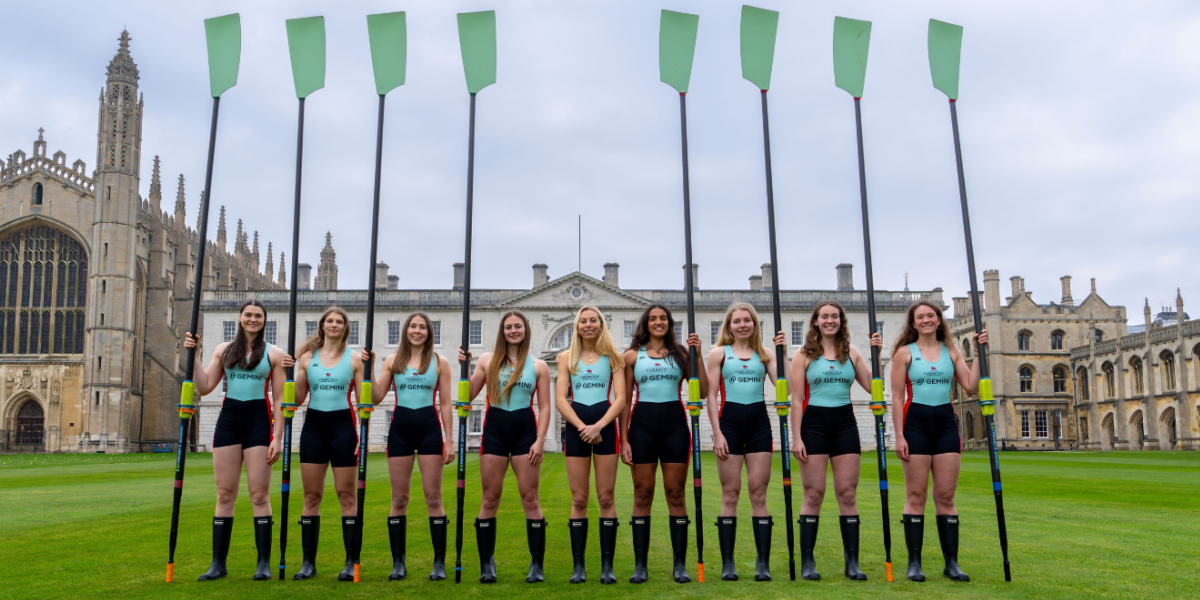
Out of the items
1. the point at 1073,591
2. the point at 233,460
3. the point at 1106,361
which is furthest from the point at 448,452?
the point at 1106,361

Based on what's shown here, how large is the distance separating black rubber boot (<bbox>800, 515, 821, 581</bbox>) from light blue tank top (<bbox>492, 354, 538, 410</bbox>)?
237 cm

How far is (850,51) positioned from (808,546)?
472 centimetres

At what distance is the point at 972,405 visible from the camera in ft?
223

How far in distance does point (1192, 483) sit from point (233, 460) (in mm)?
19415

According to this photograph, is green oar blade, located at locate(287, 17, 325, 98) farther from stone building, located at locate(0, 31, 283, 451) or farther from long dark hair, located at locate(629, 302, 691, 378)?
stone building, located at locate(0, 31, 283, 451)

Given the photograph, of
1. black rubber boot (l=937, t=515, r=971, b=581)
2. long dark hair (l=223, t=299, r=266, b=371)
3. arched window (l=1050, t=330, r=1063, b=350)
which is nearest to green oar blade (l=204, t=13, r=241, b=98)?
long dark hair (l=223, t=299, r=266, b=371)

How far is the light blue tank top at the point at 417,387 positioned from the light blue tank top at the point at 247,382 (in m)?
1.10

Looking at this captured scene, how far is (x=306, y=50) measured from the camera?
28.4 feet

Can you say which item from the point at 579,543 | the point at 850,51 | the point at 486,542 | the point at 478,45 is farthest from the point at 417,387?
the point at 850,51

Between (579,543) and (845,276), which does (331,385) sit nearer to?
(579,543)

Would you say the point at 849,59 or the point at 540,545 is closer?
the point at 540,545

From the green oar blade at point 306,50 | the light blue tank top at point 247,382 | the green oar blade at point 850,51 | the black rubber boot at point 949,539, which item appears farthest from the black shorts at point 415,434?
the green oar blade at point 850,51

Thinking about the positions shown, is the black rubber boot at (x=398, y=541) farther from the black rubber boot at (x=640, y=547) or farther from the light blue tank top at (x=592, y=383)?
the black rubber boot at (x=640, y=547)

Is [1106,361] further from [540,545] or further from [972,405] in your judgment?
[540,545]
